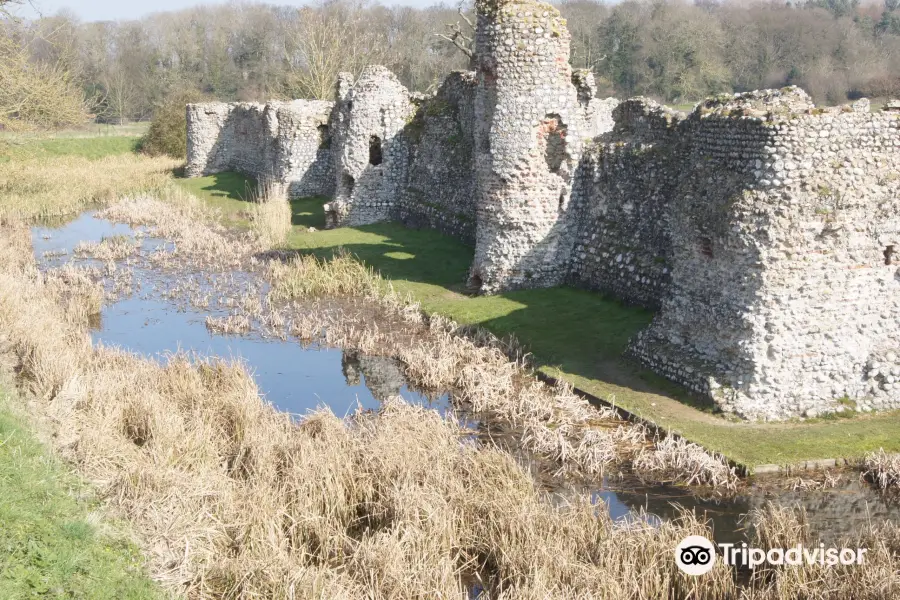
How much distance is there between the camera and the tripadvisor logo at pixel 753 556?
734cm

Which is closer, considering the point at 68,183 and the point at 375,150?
the point at 375,150

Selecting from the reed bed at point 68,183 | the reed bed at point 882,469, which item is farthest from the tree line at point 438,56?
the reed bed at point 882,469

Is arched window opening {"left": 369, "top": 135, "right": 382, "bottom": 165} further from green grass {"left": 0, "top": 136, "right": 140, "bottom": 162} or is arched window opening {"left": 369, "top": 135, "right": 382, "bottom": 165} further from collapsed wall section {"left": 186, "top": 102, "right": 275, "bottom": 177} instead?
green grass {"left": 0, "top": 136, "right": 140, "bottom": 162}

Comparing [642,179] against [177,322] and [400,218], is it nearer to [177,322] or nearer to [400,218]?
[177,322]

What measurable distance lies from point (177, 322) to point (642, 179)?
8912 millimetres

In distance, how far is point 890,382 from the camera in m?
11.2

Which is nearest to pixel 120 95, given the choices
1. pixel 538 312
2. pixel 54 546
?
pixel 538 312

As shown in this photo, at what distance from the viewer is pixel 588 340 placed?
14.0 metres

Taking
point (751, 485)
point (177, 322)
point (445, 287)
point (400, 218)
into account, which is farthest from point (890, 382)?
point (400, 218)

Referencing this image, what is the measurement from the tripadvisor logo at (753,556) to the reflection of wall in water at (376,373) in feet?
19.6

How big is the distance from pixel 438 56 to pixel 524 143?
4401 cm

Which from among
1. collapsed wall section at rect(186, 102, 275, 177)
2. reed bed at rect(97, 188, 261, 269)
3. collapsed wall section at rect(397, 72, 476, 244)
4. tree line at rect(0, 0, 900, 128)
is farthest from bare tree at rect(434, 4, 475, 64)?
collapsed wall section at rect(186, 102, 275, 177)

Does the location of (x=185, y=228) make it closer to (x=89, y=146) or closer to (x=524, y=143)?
(x=524, y=143)

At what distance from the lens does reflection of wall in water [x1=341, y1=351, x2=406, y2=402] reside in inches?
525
